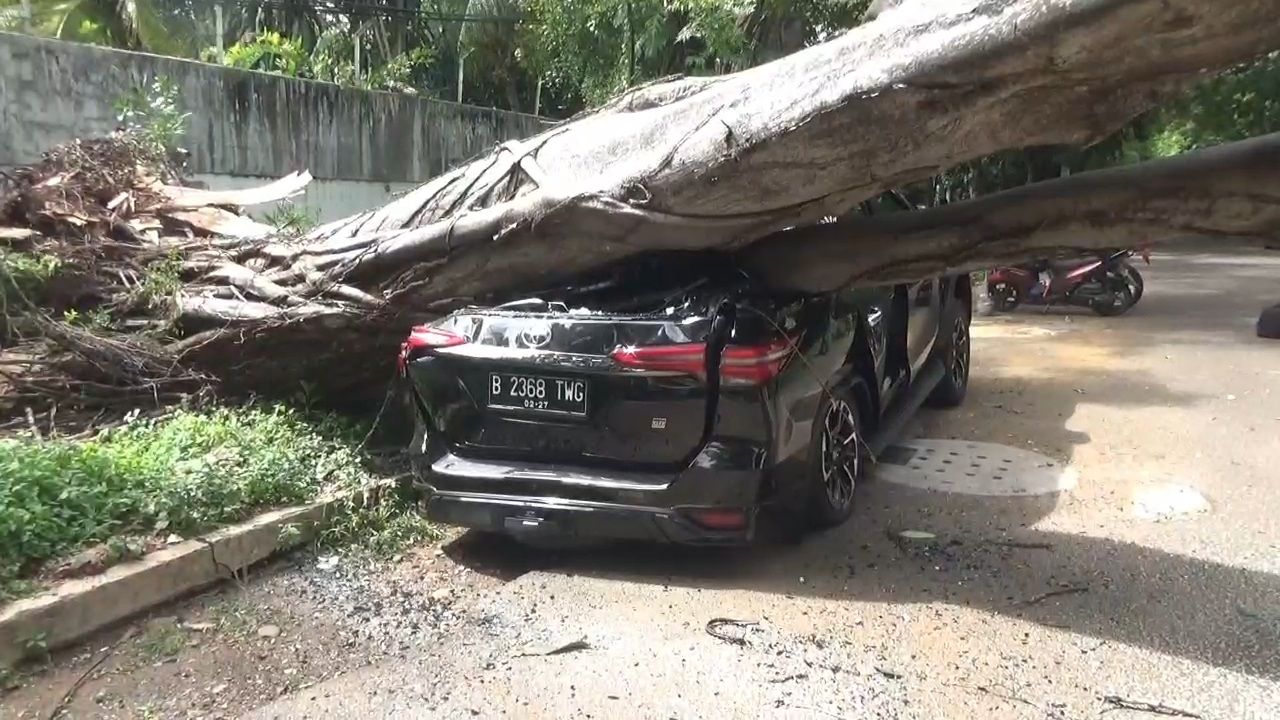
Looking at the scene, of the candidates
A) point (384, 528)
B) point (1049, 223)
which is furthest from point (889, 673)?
point (384, 528)

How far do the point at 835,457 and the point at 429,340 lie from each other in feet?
6.59

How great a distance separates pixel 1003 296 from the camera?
13922 mm

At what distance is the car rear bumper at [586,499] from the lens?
164 inches

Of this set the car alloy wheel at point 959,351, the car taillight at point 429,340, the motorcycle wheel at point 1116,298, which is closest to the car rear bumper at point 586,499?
the car taillight at point 429,340

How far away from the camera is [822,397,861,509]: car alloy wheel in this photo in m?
4.80

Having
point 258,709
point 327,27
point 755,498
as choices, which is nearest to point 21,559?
point 258,709

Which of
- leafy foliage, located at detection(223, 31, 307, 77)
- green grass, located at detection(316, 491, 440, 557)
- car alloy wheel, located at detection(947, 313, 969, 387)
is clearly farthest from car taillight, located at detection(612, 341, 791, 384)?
leafy foliage, located at detection(223, 31, 307, 77)

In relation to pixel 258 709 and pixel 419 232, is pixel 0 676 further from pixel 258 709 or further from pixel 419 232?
pixel 419 232

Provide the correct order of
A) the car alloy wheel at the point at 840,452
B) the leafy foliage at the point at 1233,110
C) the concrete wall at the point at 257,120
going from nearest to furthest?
the car alloy wheel at the point at 840,452 → the concrete wall at the point at 257,120 → the leafy foliage at the point at 1233,110

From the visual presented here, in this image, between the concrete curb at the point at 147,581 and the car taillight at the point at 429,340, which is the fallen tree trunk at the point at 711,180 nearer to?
the car taillight at the point at 429,340

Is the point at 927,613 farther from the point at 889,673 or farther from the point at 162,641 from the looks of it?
the point at 162,641

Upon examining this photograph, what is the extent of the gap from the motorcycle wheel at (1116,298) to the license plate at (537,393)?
10.8m

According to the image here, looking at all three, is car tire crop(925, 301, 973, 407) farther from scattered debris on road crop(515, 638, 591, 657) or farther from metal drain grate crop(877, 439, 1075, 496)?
scattered debris on road crop(515, 638, 591, 657)

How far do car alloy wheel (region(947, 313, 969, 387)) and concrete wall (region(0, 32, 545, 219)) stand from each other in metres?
6.45
